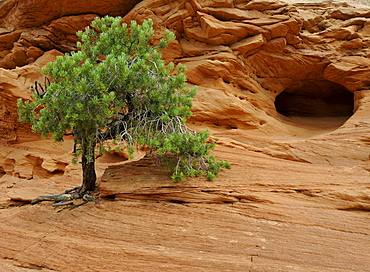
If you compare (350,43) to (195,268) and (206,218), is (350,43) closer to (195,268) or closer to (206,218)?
(206,218)

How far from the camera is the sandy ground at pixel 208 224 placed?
4160 mm

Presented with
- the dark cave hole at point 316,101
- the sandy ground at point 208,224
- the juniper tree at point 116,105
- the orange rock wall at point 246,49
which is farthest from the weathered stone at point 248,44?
the sandy ground at point 208,224

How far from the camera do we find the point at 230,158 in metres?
8.38

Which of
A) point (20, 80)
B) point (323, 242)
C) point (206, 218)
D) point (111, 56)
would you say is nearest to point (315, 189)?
point (323, 242)

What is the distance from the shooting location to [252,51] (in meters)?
12.9

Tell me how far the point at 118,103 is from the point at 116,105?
0.26ft

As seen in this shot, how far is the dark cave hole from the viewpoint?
50.4 ft

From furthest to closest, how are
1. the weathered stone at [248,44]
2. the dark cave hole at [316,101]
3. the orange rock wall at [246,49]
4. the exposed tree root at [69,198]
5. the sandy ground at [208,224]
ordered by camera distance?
1. the dark cave hole at [316,101]
2. the weathered stone at [248,44]
3. the orange rock wall at [246,49]
4. the exposed tree root at [69,198]
5. the sandy ground at [208,224]

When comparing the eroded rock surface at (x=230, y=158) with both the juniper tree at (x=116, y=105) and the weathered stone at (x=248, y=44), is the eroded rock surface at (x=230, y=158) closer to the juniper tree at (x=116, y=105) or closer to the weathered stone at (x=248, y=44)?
the weathered stone at (x=248, y=44)

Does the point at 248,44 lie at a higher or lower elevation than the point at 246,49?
higher

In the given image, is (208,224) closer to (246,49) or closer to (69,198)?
(69,198)

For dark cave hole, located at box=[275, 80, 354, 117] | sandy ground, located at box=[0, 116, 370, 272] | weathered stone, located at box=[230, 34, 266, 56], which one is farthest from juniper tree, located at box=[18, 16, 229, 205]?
dark cave hole, located at box=[275, 80, 354, 117]

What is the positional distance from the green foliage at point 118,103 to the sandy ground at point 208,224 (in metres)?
0.89

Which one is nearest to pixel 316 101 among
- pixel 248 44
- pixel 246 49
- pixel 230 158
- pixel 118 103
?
pixel 246 49
